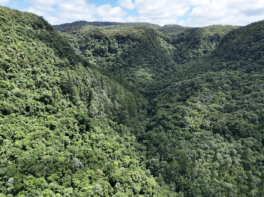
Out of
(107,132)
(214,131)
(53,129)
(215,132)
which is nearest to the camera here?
(53,129)

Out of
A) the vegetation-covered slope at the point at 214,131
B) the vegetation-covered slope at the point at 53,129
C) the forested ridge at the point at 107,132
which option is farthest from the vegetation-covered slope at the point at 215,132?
the vegetation-covered slope at the point at 53,129

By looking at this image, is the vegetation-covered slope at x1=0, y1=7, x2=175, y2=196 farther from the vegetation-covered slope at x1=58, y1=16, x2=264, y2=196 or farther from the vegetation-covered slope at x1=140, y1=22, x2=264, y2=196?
the vegetation-covered slope at x1=140, y1=22, x2=264, y2=196

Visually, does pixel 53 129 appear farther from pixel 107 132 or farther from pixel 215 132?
pixel 215 132

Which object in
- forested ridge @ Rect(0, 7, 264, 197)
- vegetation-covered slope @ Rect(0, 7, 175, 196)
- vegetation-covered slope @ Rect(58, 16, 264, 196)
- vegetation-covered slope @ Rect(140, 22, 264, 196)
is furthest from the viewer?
vegetation-covered slope @ Rect(58, 16, 264, 196)

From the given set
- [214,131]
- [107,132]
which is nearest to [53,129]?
[107,132]

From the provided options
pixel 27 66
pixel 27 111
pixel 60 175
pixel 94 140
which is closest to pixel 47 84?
pixel 27 66

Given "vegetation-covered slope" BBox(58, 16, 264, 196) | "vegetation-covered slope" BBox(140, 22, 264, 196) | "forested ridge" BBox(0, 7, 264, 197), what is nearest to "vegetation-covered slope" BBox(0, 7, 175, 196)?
"forested ridge" BBox(0, 7, 264, 197)

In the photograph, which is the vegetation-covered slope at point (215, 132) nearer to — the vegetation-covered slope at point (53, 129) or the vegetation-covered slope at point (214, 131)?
the vegetation-covered slope at point (214, 131)
